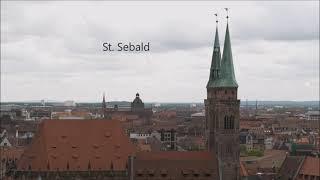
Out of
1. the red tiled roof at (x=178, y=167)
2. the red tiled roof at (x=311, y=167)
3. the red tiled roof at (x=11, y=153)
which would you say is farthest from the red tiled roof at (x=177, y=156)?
the red tiled roof at (x=11, y=153)

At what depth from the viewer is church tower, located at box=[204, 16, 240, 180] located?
74688mm

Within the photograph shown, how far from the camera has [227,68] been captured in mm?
76188

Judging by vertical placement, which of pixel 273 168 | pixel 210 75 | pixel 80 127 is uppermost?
pixel 210 75

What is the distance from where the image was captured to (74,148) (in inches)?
2985

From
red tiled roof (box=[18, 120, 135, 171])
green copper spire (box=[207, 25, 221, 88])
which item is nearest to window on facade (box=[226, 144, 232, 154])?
green copper spire (box=[207, 25, 221, 88])

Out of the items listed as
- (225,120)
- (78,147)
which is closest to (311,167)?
(225,120)

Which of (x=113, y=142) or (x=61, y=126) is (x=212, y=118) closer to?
(x=113, y=142)

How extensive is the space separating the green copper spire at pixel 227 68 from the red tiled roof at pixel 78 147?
13.5 metres

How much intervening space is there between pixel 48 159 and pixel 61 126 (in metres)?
4.35

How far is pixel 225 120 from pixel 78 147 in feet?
56.7

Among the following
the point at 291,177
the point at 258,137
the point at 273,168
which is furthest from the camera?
the point at 258,137

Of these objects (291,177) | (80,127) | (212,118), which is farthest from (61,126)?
(291,177)

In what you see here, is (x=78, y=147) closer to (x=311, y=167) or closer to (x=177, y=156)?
(x=177, y=156)

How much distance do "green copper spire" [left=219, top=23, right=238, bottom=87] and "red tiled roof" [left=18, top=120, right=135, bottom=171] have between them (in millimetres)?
13545
